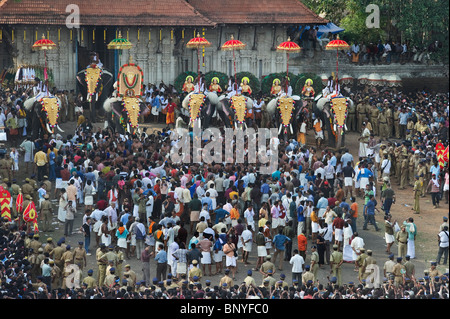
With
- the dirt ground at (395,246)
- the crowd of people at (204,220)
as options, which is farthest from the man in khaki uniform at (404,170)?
the dirt ground at (395,246)

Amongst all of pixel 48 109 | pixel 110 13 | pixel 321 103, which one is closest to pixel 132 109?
pixel 48 109

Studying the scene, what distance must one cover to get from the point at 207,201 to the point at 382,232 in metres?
4.55

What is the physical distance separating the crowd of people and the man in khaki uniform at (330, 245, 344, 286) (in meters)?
0.03

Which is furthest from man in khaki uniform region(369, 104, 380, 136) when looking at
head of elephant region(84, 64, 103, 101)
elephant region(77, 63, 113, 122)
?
head of elephant region(84, 64, 103, 101)

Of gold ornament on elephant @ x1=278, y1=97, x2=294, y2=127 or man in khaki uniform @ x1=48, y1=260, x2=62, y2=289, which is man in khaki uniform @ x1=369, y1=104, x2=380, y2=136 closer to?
gold ornament on elephant @ x1=278, y1=97, x2=294, y2=127

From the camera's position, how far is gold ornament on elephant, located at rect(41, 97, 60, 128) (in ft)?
104

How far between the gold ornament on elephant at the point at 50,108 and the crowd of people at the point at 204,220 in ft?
2.60

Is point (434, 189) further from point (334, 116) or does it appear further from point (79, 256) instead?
point (79, 256)

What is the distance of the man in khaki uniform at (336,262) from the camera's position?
23156 millimetres

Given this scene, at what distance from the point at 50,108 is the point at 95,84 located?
11.8 ft

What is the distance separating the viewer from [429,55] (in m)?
41.7

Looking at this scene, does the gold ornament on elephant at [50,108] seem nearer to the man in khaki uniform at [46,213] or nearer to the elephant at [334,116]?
the man in khaki uniform at [46,213]

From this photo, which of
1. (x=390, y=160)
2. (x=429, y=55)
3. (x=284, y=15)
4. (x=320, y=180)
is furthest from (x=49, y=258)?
(x=429, y=55)

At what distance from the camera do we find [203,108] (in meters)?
33.3
